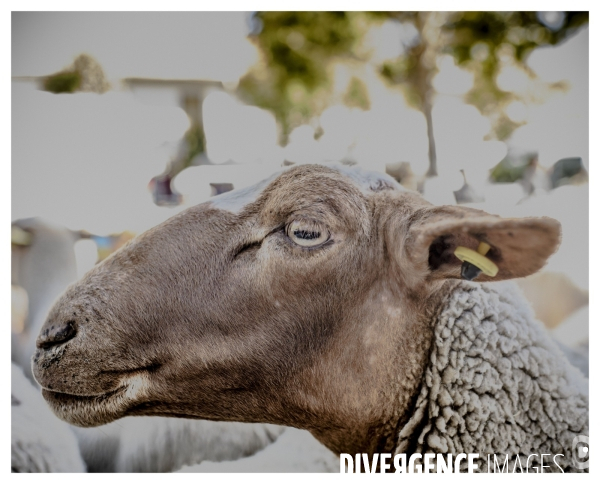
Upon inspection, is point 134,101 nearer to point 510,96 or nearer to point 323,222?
point 323,222

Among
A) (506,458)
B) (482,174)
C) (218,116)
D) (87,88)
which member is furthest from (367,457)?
(87,88)

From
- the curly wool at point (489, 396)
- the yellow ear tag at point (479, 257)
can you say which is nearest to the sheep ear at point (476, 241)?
the yellow ear tag at point (479, 257)

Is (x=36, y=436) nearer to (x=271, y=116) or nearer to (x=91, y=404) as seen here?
(x=91, y=404)

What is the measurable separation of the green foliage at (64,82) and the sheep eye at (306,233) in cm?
175

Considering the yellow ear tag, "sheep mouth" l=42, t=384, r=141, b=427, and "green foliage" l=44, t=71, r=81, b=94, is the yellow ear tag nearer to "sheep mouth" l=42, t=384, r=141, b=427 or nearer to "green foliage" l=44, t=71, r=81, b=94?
"sheep mouth" l=42, t=384, r=141, b=427

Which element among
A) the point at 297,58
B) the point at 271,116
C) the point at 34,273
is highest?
the point at 297,58

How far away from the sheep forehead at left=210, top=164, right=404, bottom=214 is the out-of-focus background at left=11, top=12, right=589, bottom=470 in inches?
31.2

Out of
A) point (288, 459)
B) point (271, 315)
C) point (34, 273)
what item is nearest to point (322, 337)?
point (271, 315)

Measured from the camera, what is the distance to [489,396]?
194cm

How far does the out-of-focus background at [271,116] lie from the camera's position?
2.89 meters

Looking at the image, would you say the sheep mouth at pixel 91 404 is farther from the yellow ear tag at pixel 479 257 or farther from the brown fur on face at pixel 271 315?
the yellow ear tag at pixel 479 257

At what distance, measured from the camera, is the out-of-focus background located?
2.89 meters

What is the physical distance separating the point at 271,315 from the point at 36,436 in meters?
1.74
